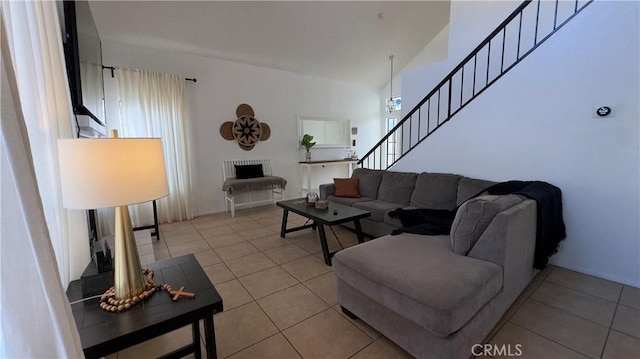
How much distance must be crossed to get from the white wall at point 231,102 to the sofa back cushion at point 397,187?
104 inches

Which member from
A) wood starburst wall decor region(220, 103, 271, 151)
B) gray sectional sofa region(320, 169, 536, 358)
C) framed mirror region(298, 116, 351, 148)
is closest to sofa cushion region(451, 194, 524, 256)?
gray sectional sofa region(320, 169, 536, 358)

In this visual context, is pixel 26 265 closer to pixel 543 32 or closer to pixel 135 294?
pixel 135 294

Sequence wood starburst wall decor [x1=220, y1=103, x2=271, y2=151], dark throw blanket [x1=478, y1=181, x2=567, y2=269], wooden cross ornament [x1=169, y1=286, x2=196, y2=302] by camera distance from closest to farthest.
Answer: wooden cross ornament [x1=169, y1=286, x2=196, y2=302], dark throw blanket [x1=478, y1=181, x2=567, y2=269], wood starburst wall decor [x1=220, y1=103, x2=271, y2=151]

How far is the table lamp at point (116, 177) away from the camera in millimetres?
1022

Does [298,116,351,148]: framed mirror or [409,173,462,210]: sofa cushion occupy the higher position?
[298,116,351,148]: framed mirror

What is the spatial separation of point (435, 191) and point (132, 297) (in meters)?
3.10

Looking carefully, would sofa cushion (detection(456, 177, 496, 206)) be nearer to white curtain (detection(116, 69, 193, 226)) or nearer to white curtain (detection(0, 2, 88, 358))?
white curtain (detection(0, 2, 88, 358))

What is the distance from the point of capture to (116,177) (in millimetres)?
1061

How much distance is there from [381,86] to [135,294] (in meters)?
7.32

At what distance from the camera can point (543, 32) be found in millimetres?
3342

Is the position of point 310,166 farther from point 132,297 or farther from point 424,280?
point 132,297

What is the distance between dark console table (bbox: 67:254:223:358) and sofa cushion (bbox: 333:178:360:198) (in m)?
2.84

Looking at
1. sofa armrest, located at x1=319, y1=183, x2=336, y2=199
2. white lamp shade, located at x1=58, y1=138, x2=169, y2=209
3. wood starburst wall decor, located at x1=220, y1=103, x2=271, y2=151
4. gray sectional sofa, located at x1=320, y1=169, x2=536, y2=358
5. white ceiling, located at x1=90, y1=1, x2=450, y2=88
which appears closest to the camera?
white lamp shade, located at x1=58, y1=138, x2=169, y2=209

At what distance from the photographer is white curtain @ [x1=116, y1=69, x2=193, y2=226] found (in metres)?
4.03
